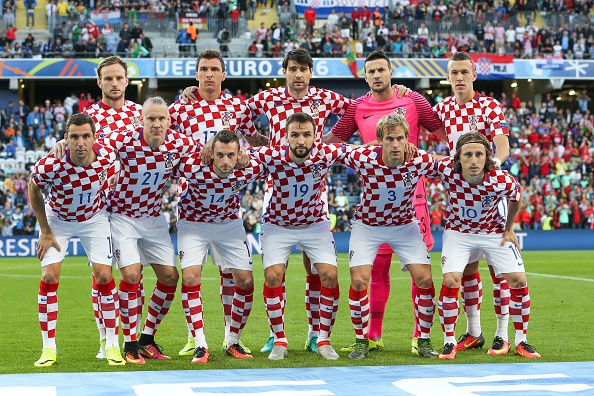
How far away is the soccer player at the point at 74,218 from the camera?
772cm

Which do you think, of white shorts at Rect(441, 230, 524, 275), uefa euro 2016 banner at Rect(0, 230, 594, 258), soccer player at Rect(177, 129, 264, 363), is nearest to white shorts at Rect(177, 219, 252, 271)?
soccer player at Rect(177, 129, 264, 363)

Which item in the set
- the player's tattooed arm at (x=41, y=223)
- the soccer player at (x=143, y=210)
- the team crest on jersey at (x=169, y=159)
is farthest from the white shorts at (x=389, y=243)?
the player's tattooed arm at (x=41, y=223)

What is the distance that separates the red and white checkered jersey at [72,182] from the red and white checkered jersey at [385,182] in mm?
2206

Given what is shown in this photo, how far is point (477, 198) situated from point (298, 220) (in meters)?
1.66

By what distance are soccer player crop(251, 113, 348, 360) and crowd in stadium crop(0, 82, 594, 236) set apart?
17.4 m

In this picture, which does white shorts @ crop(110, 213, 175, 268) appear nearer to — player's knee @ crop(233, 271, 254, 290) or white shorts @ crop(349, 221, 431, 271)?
player's knee @ crop(233, 271, 254, 290)

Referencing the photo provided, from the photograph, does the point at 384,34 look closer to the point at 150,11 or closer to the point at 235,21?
the point at 235,21

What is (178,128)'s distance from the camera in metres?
8.73

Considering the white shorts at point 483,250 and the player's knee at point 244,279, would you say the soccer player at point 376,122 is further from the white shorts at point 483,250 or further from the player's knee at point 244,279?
the player's knee at point 244,279

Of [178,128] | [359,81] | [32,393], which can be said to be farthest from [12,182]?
[32,393]

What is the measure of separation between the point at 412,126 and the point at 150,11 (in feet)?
95.3

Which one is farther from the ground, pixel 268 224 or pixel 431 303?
pixel 268 224

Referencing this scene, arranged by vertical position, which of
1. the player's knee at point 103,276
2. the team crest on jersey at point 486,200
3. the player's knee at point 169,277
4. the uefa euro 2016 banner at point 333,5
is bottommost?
the player's knee at point 169,277

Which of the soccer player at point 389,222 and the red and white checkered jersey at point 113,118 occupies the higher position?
the red and white checkered jersey at point 113,118
